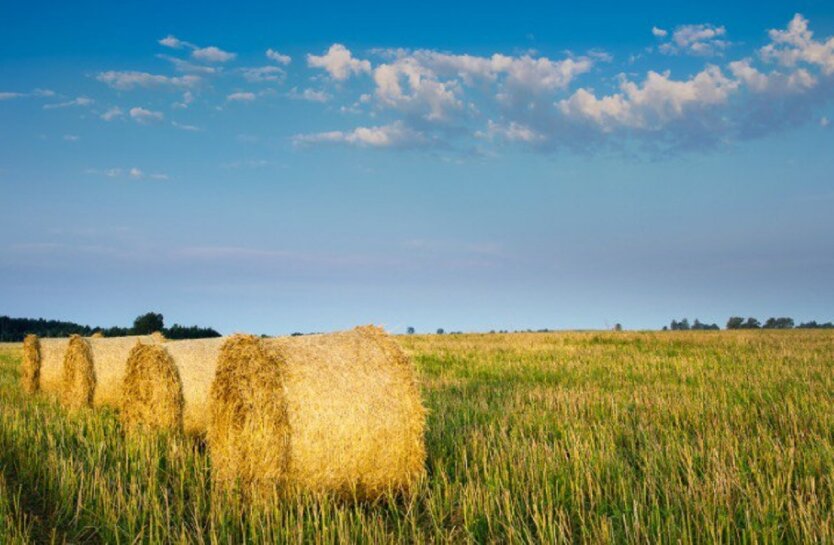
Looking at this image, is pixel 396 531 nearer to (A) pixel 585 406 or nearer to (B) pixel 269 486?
(B) pixel 269 486

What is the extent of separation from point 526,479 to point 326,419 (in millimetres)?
1891

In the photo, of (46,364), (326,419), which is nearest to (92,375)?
(46,364)

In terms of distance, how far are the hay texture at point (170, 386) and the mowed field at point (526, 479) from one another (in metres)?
0.46

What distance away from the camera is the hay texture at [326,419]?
20.0 feet

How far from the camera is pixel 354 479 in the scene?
607 centimetres

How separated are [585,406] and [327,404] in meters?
4.73

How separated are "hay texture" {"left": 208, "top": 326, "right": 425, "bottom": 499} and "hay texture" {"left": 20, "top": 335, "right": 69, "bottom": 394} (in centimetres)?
982

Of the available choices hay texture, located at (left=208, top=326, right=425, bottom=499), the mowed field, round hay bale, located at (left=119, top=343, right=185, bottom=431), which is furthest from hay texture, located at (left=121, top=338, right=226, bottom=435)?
hay texture, located at (left=208, top=326, right=425, bottom=499)

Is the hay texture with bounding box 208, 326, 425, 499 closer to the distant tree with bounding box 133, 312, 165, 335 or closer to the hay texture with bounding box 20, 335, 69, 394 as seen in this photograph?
the hay texture with bounding box 20, 335, 69, 394

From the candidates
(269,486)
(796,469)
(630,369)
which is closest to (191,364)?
(269,486)

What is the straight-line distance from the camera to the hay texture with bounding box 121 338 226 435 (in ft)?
31.4

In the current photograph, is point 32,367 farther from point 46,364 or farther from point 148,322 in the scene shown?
point 148,322

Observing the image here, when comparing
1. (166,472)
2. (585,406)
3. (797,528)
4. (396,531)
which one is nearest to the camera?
(797,528)

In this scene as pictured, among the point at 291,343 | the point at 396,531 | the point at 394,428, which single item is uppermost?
the point at 291,343
